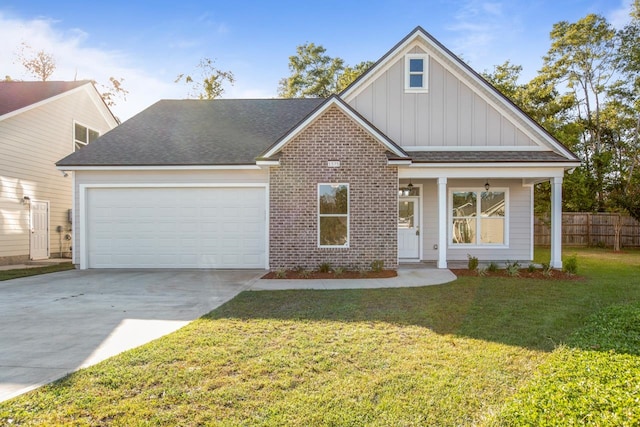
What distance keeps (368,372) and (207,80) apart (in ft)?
92.5

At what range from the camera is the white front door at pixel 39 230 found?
14.5m

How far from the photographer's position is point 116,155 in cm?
1202

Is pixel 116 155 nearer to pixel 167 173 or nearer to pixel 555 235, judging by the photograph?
pixel 167 173

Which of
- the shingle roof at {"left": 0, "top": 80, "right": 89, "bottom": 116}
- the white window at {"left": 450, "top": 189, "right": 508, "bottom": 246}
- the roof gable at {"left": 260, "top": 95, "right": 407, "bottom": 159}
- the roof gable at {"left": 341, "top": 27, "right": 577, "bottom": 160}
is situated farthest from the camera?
the shingle roof at {"left": 0, "top": 80, "right": 89, "bottom": 116}

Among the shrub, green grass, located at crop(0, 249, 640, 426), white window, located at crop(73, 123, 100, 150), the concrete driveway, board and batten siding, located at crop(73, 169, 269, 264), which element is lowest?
the concrete driveway

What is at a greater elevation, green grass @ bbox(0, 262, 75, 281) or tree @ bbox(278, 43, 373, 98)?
tree @ bbox(278, 43, 373, 98)

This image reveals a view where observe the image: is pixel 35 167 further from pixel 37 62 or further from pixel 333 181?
pixel 37 62

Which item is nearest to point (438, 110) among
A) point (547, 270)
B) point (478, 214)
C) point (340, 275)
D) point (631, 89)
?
point (478, 214)

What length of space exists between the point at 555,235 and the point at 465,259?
279 centimetres

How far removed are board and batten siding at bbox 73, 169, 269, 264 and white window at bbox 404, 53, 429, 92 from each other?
17.5ft

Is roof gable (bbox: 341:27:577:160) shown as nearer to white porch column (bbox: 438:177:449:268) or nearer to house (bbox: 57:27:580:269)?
house (bbox: 57:27:580:269)

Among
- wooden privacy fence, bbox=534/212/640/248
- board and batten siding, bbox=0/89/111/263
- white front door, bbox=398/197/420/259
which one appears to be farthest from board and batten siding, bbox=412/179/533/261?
board and batten siding, bbox=0/89/111/263

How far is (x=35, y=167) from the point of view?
47.7 feet

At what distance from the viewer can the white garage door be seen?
11648mm
